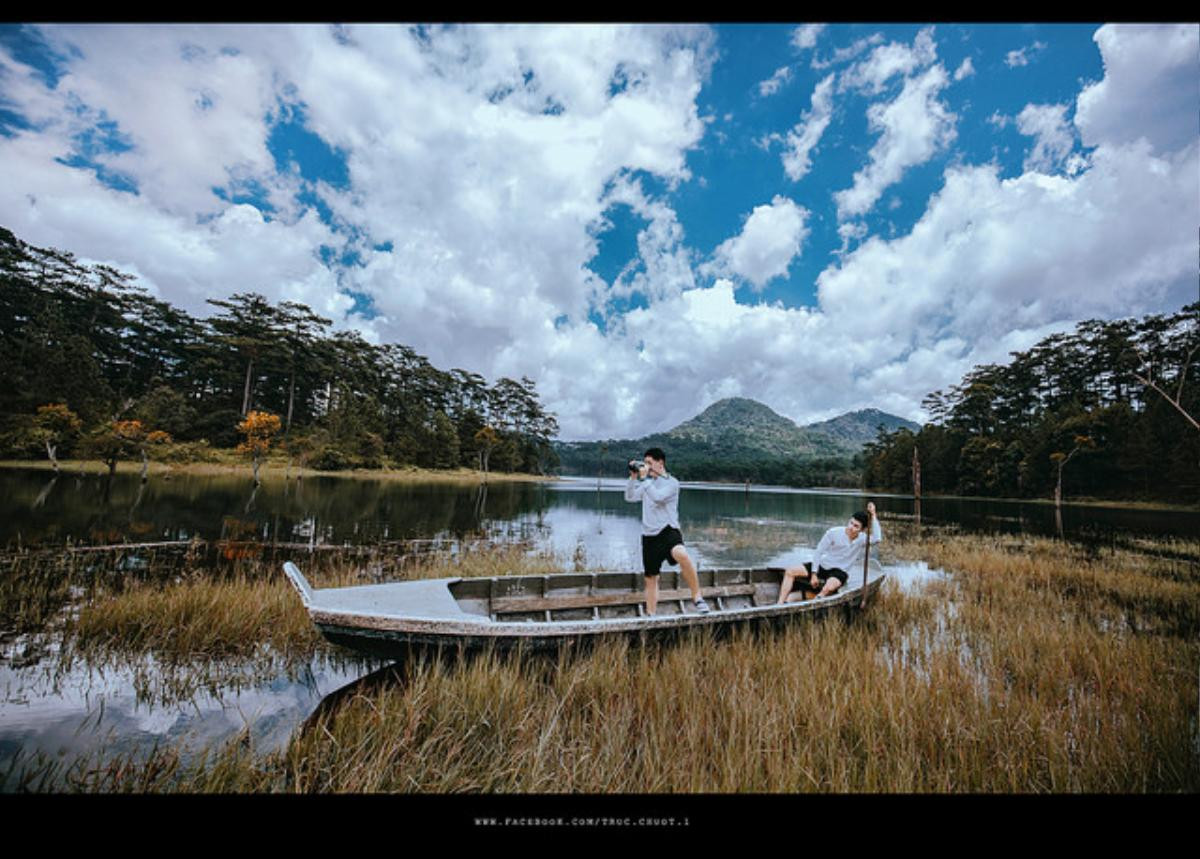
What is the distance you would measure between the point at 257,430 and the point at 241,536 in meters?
5.95

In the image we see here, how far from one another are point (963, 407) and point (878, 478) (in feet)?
40.2

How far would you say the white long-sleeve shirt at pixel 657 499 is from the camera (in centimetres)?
455

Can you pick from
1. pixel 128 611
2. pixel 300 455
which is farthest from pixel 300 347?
pixel 128 611

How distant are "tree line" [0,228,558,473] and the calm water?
204cm

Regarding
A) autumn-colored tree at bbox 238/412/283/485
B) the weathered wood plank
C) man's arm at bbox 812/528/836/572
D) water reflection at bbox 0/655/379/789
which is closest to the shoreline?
autumn-colored tree at bbox 238/412/283/485

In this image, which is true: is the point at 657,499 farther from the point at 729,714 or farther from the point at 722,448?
the point at 722,448

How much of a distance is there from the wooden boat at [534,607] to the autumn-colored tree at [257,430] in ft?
44.8

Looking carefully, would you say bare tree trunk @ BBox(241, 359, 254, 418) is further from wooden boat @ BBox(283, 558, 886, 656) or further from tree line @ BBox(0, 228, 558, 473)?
wooden boat @ BBox(283, 558, 886, 656)

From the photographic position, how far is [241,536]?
10.6 metres

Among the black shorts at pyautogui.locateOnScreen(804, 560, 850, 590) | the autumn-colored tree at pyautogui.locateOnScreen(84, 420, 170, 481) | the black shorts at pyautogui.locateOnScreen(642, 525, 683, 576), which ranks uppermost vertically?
the autumn-colored tree at pyautogui.locateOnScreen(84, 420, 170, 481)

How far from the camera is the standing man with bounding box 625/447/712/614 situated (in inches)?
180

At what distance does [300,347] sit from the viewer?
1510cm

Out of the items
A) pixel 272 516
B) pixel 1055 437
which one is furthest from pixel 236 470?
pixel 1055 437
